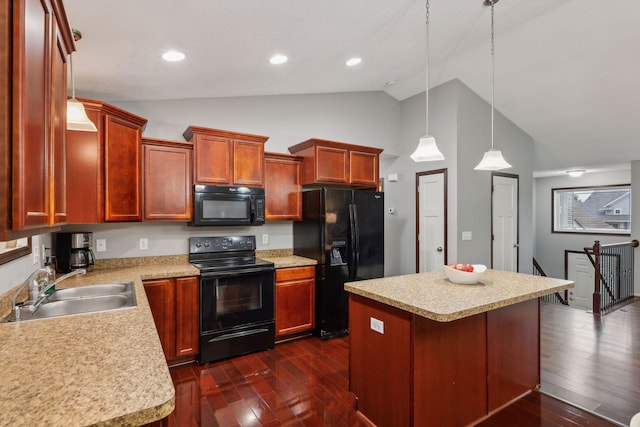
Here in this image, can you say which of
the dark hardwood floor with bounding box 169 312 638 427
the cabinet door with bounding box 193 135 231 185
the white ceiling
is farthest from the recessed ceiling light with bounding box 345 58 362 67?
the dark hardwood floor with bounding box 169 312 638 427

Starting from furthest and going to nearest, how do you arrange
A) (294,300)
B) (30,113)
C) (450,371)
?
(294,300) → (450,371) → (30,113)

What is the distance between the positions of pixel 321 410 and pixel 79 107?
247 cm

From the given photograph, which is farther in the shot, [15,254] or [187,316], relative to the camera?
[187,316]

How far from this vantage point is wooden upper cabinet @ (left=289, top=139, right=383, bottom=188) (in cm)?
385

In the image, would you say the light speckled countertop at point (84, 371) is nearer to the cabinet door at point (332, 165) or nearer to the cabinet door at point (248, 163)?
the cabinet door at point (248, 163)

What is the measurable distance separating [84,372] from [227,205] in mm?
2420

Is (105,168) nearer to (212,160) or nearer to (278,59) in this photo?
(212,160)

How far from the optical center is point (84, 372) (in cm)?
109

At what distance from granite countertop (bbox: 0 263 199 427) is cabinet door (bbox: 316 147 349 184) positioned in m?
2.54

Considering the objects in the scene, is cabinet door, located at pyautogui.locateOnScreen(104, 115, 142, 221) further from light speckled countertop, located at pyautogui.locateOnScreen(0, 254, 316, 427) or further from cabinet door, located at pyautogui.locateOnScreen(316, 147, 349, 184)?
cabinet door, located at pyautogui.locateOnScreen(316, 147, 349, 184)

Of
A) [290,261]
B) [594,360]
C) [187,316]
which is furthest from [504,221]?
[187,316]

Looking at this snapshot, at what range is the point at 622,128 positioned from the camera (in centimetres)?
466

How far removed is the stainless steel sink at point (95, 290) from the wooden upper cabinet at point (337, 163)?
2156 mm

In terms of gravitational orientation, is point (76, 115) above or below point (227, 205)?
above
